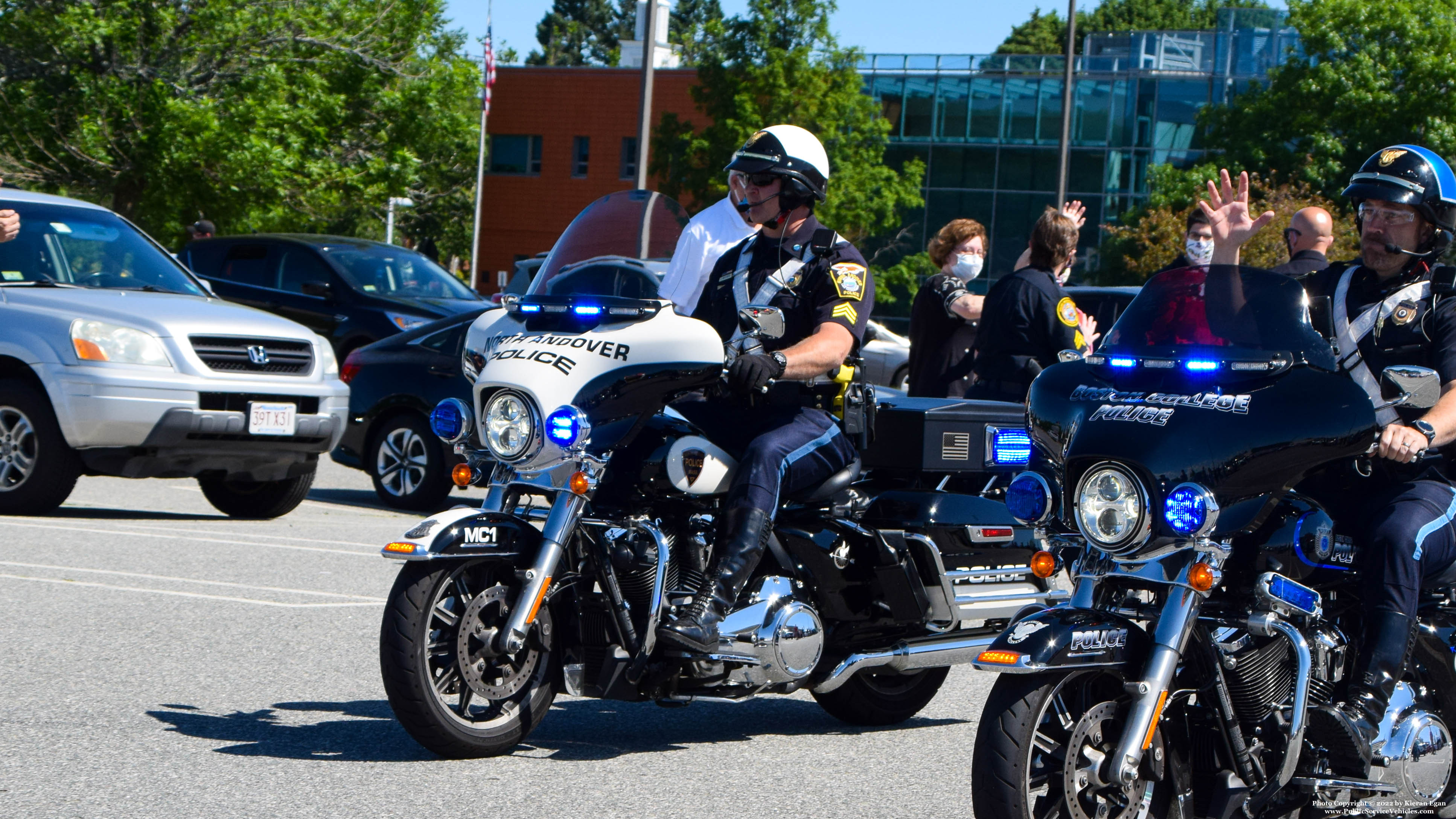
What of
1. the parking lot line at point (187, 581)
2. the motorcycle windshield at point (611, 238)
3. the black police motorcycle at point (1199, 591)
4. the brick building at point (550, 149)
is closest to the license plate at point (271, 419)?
the parking lot line at point (187, 581)

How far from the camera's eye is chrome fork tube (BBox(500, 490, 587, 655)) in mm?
5184

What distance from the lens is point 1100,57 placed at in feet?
166

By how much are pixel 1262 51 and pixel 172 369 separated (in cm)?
4477

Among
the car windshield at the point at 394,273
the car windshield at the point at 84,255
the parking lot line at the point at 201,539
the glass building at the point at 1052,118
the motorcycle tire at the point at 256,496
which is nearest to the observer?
the parking lot line at the point at 201,539

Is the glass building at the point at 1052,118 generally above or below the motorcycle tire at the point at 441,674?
above

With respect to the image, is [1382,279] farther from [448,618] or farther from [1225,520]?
[448,618]

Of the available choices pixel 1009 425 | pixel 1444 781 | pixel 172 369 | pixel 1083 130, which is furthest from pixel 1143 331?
pixel 1083 130

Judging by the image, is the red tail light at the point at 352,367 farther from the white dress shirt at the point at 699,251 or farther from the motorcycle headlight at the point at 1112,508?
the motorcycle headlight at the point at 1112,508

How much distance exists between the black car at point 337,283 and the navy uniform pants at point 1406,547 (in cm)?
1286

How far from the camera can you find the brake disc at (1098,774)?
3.93m

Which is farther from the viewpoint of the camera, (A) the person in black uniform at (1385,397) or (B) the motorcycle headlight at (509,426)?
(B) the motorcycle headlight at (509,426)

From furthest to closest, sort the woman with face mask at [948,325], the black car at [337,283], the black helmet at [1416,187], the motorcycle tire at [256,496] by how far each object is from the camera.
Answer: the black car at [337,283] < the motorcycle tire at [256,496] < the woman with face mask at [948,325] < the black helmet at [1416,187]

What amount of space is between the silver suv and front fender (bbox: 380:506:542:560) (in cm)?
538

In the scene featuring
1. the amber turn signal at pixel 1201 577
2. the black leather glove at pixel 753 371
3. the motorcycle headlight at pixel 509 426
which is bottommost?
the amber turn signal at pixel 1201 577
